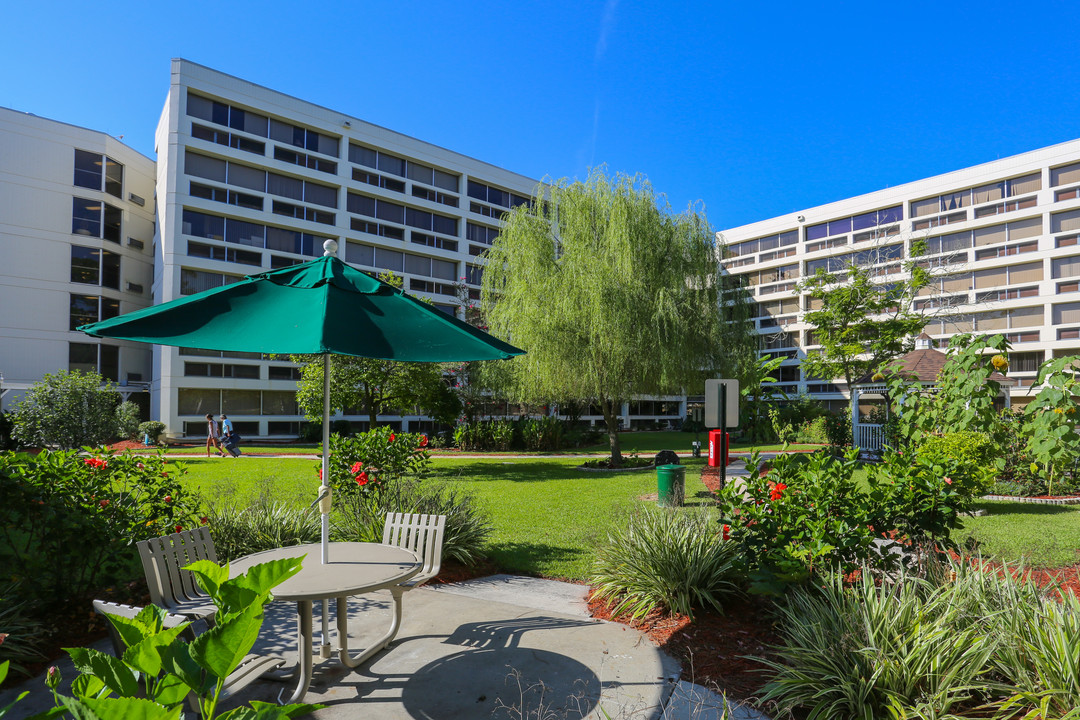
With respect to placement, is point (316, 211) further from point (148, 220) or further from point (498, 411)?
point (498, 411)

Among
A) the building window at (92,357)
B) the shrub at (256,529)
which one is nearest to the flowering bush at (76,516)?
the shrub at (256,529)

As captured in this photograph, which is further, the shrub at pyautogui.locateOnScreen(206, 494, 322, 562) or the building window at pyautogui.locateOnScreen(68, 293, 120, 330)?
the building window at pyautogui.locateOnScreen(68, 293, 120, 330)

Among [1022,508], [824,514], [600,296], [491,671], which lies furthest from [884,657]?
[600,296]

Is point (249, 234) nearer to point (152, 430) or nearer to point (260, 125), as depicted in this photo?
point (260, 125)

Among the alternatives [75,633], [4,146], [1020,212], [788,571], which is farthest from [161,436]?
[1020,212]

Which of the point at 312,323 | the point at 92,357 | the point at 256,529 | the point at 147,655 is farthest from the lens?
the point at 92,357

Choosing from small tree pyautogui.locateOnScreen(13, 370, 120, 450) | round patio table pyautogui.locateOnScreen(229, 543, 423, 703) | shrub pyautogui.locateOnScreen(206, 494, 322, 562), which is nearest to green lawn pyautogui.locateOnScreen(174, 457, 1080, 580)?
shrub pyautogui.locateOnScreen(206, 494, 322, 562)

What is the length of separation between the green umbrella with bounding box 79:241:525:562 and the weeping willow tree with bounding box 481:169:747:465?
41.8 ft

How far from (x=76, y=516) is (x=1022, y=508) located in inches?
540

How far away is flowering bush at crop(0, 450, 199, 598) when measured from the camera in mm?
4516

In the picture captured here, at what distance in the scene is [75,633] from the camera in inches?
182

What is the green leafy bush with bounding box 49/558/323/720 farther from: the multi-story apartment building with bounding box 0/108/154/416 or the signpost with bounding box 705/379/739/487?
the multi-story apartment building with bounding box 0/108/154/416

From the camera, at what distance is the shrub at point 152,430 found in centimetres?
2697

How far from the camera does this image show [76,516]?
4.70m
